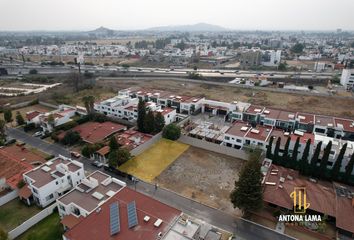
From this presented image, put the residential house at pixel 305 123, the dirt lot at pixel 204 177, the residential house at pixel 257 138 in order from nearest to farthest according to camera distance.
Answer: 1. the dirt lot at pixel 204 177
2. the residential house at pixel 257 138
3. the residential house at pixel 305 123

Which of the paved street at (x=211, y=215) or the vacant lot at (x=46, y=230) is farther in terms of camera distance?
the paved street at (x=211, y=215)

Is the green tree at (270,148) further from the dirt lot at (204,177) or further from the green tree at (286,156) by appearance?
the dirt lot at (204,177)

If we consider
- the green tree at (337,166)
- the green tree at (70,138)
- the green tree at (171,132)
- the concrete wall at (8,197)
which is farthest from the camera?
the green tree at (171,132)

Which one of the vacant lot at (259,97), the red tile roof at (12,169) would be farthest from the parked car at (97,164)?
the vacant lot at (259,97)

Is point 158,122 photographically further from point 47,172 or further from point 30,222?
point 30,222

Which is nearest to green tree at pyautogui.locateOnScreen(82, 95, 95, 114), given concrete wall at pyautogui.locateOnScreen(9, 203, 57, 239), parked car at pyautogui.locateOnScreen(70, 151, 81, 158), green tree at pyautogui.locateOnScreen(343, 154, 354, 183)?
parked car at pyautogui.locateOnScreen(70, 151, 81, 158)

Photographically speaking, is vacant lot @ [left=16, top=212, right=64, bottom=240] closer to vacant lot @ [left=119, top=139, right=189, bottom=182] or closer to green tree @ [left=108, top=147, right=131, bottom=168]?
green tree @ [left=108, top=147, right=131, bottom=168]

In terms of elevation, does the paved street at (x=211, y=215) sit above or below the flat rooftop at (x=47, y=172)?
below

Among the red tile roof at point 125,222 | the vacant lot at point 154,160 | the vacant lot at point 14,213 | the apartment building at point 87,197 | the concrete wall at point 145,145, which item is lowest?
the vacant lot at point 14,213
